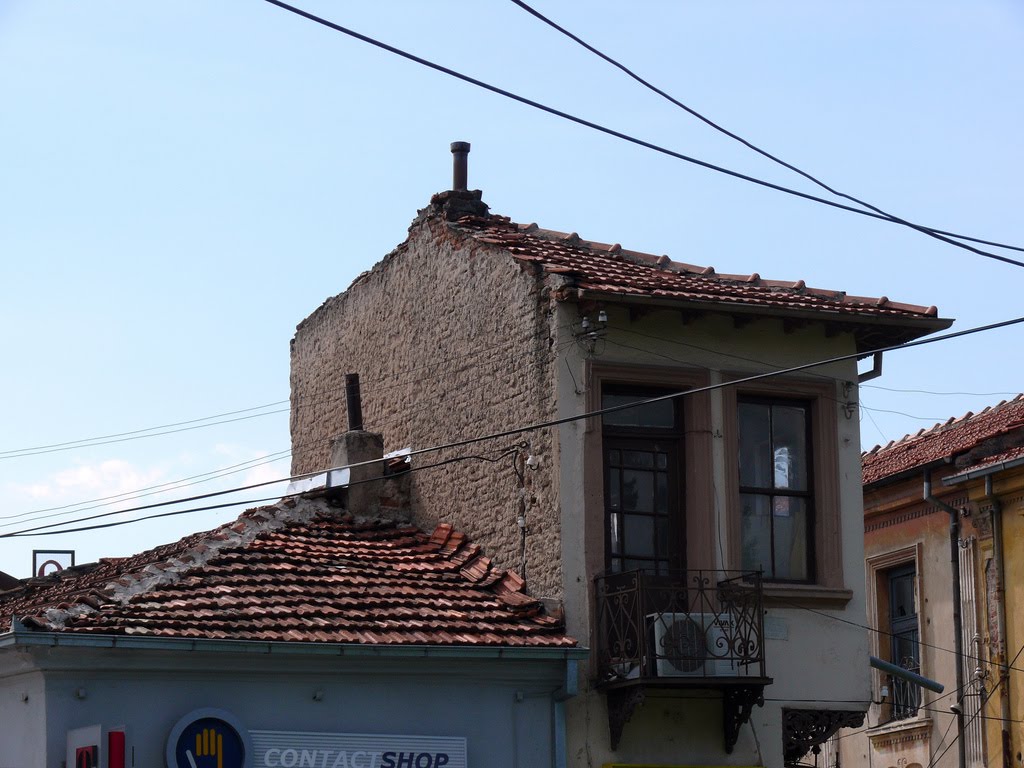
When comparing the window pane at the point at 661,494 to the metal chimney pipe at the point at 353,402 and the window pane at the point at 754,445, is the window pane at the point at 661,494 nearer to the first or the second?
the window pane at the point at 754,445

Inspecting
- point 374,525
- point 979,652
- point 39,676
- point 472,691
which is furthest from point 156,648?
point 979,652

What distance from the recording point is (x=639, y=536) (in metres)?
16.1

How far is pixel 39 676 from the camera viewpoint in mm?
13422

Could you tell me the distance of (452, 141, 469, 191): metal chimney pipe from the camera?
18.8 m

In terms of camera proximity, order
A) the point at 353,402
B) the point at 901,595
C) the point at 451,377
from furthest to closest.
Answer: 1. the point at 901,595
2. the point at 353,402
3. the point at 451,377

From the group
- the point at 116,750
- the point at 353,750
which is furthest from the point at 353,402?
the point at 116,750

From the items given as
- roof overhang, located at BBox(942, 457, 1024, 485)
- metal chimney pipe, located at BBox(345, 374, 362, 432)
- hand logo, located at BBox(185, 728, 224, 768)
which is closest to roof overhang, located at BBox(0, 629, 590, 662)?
hand logo, located at BBox(185, 728, 224, 768)

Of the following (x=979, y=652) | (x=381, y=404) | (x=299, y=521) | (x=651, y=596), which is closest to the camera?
(x=651, y=596)

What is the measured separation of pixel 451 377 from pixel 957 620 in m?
8.12

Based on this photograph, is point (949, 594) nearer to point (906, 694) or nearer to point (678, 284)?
point (906, 694)

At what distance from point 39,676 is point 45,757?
2.12 feet

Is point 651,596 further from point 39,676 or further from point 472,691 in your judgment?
point 39,676

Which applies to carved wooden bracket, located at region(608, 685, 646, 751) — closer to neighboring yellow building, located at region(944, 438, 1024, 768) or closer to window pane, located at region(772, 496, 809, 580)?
window pane, located at region(772, 496, 809, 580)

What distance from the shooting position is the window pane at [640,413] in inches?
637
